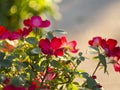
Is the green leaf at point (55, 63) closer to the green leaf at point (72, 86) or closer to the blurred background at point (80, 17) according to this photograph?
the green leaf at point (72, 86)

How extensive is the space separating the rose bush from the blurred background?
262cm

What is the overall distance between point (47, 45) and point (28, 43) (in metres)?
0.10

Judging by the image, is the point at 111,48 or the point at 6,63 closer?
the point at 6,63

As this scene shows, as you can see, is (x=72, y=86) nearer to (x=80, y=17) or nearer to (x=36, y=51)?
(x=36, y=51)

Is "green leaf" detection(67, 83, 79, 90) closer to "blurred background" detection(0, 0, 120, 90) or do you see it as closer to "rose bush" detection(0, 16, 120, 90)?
"rose bush" detection(0, 16, 120, 90)

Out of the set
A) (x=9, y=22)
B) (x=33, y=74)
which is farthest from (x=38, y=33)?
(x=9, y=22)

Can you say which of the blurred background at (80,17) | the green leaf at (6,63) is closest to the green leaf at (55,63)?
the green leaf at (6,63)

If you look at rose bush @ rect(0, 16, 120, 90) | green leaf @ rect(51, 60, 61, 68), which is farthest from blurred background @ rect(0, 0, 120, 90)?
green leaf @ rect(51, 60, 61, 68)

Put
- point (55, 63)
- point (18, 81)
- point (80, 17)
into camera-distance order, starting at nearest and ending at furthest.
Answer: point (18, 81), point (55, 63), point (80, 17)

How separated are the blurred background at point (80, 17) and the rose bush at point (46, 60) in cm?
262

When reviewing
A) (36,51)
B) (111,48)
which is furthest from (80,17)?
(36,51)

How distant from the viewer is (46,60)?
1.54 metres

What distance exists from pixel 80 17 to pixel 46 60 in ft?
18.1

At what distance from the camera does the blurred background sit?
169 inches
